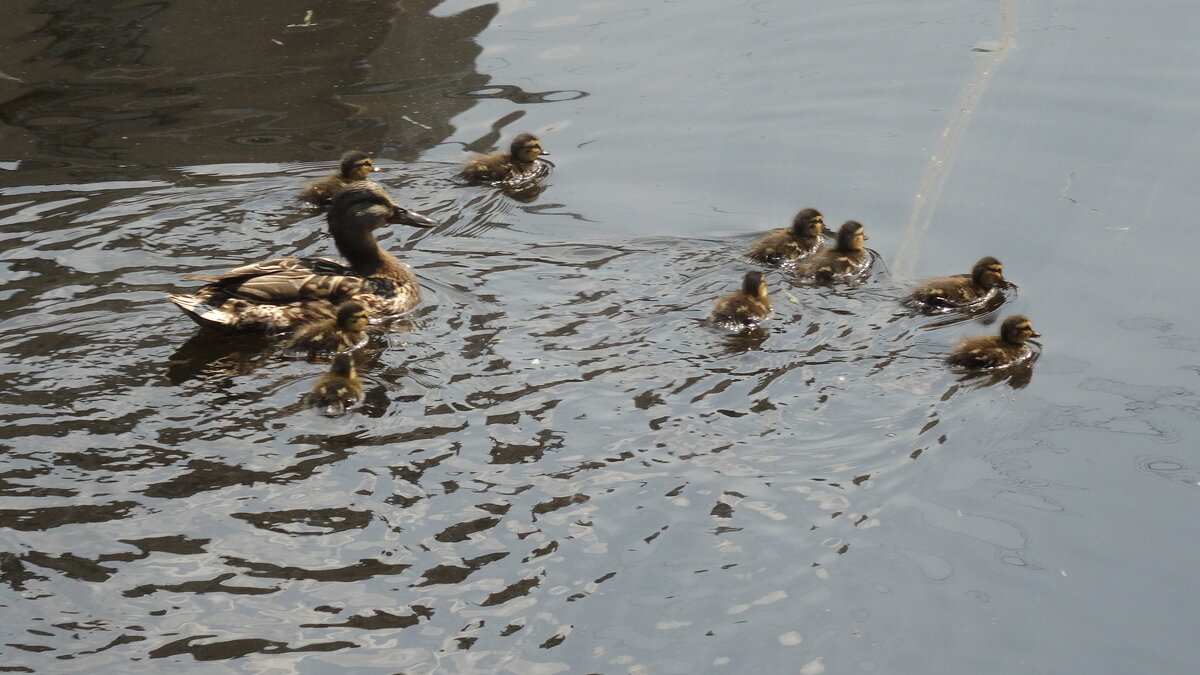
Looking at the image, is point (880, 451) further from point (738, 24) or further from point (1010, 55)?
point (738, 24)

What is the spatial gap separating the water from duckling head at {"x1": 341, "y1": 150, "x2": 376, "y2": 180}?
25 centimetres

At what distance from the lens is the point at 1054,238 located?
6727 millimetres

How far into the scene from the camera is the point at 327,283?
6438mm

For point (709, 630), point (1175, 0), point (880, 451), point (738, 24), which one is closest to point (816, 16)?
point (738, 24)

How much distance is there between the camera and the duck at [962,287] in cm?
619

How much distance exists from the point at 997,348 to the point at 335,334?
269 cm

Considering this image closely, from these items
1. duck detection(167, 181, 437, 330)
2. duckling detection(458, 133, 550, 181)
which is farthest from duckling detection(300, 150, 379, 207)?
duckling detection(458, 133, 550, 181)

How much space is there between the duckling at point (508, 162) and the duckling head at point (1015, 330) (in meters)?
2.78

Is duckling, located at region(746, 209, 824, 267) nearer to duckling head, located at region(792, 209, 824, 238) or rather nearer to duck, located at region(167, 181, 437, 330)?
duckling head, located at region(792, 209, 824, 238)

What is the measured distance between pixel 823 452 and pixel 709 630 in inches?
41.2

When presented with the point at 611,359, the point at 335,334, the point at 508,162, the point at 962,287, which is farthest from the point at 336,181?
the point at 962,287

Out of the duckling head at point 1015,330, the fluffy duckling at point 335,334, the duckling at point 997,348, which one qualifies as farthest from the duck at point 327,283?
the duckling head at point 1015,330

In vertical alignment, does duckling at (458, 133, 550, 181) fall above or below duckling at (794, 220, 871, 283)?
above

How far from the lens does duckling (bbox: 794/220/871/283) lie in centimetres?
642
